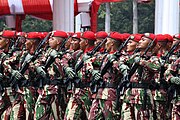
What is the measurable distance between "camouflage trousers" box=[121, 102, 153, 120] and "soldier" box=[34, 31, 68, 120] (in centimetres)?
110

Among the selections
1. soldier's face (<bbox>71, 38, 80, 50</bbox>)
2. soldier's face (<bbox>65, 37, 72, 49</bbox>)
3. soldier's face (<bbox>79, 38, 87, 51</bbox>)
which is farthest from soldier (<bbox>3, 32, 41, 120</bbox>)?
soldier's face (<bbox>79, 38, 87, 51</bbox>)

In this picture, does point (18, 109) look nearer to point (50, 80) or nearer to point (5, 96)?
point (5, 96)

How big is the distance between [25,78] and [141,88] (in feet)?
6.25

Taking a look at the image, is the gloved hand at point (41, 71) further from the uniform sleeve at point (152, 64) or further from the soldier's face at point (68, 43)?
the uniform sleeve at point (152, 64)

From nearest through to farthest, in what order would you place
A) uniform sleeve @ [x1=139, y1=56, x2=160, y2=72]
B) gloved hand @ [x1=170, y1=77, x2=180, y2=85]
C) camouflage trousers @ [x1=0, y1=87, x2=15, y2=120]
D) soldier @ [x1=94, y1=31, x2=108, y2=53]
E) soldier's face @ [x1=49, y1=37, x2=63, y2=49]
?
gloved hand @ [x1=170, y1=77, x2=180, y2=85] < uniform sleeve @ [x1=139, y1=56, x2=160, y2=72] < soldier @ [x1=94, y1=31, x2=108, y2=53] < soldier's face @ [x1=49, y1=37, x2=63, y2=49] < camouflage trousers @ [x1=0, y1=87, x2=15, y2=120]

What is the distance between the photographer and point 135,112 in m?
6.83

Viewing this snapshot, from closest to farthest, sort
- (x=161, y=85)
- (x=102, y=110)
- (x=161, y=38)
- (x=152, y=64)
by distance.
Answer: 1. (x=152, y=64)
2. (x=161, y=85)
3. (x=161, y=38)
4. (x=102, y=110)

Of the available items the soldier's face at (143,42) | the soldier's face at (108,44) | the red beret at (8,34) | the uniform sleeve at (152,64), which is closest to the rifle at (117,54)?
the soldier's face at (108,44)

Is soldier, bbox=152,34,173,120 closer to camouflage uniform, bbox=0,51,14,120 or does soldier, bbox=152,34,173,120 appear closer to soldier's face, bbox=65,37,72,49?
soldier's face, bbox=65,37,72,49

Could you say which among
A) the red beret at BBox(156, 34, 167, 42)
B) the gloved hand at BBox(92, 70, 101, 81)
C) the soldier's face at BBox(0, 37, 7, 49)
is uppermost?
the red beret at BBox(156, 34, 167, 42)

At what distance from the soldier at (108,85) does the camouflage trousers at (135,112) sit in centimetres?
23

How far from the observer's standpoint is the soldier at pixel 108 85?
23.0 ft

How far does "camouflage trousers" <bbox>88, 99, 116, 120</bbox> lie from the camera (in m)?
7.07

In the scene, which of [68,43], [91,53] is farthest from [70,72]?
[68,43]
